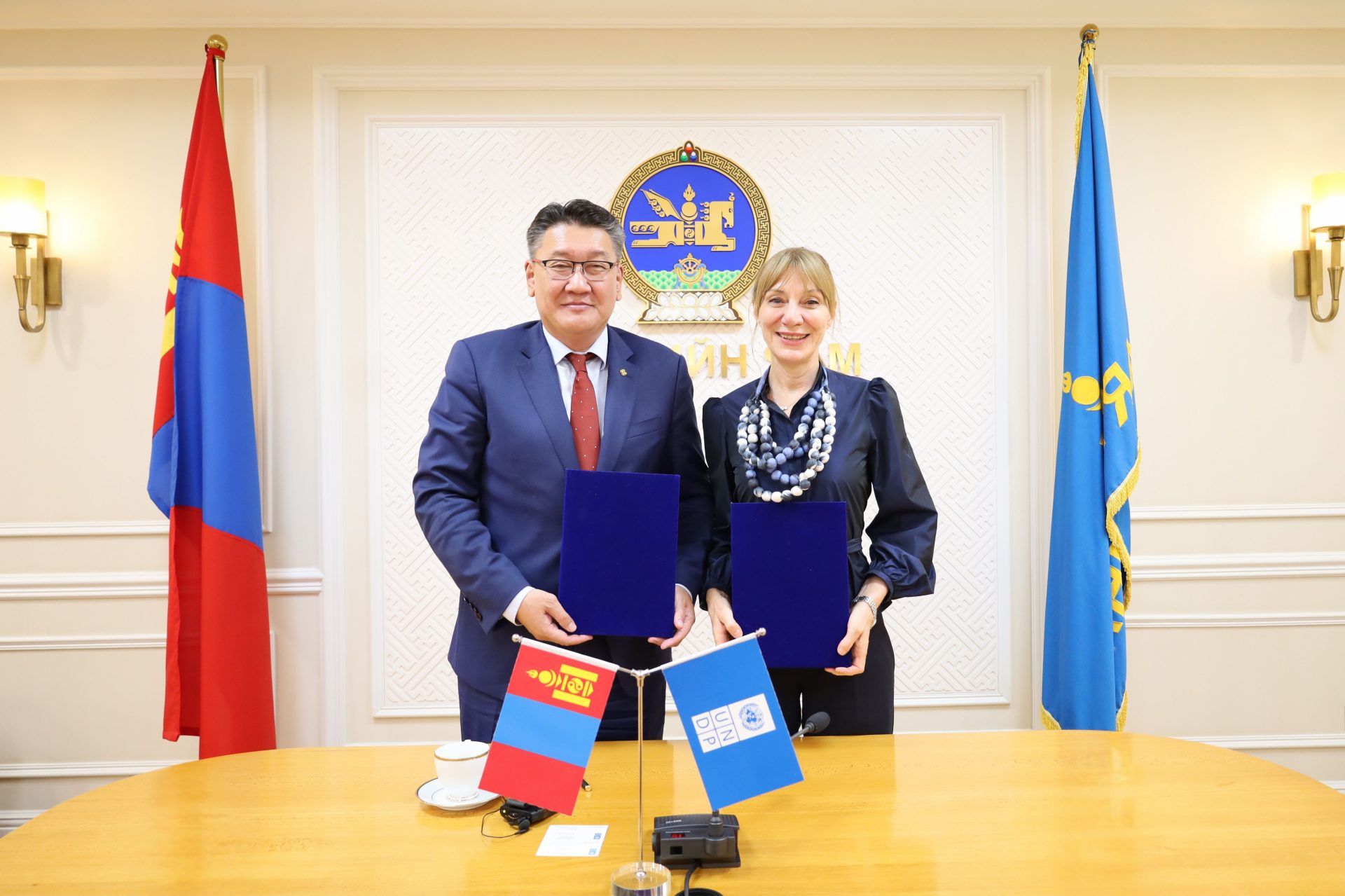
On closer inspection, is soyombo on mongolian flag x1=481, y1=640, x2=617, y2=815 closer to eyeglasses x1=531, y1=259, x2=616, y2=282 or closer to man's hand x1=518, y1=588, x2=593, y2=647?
man's hand x1=518, y1=588, x2=593, y2=647

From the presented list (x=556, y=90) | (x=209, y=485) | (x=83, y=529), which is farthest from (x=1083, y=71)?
(x=83, y=529)

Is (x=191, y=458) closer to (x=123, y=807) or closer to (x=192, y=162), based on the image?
(x=192, y=162)

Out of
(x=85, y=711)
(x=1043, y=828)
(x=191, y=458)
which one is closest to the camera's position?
(x=1043, y=828)

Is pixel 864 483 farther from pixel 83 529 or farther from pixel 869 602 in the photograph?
pixel 83 529

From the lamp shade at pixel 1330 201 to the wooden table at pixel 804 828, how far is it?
2.46 meters

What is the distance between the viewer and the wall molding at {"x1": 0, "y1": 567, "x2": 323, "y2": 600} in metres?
3.05

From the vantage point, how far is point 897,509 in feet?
6.16

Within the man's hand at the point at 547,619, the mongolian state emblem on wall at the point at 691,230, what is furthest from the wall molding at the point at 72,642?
the mongolian state emblem on wall at the point at 691,230

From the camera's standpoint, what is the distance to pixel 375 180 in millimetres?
3127

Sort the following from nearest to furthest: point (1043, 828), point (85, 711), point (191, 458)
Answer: point (1043, 828), point (191, 458), point (85, 711)

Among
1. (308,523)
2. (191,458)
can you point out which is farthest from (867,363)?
(191,458)

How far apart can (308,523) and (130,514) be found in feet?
2.16

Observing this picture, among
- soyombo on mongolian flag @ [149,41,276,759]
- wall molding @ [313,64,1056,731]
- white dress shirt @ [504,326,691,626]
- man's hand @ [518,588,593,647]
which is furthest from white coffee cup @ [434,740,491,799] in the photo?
wall molding @ [313,64,1056,731]

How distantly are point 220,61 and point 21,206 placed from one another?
873mm
